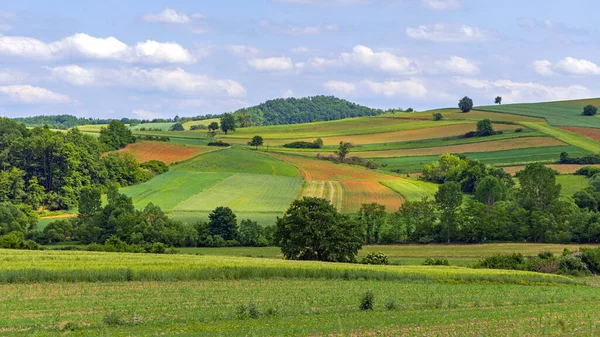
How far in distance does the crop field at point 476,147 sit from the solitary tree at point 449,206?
195 feet

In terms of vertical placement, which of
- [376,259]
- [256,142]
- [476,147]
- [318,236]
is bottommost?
[376,259]

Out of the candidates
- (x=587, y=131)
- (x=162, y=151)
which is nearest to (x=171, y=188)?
(x=162, y=151)

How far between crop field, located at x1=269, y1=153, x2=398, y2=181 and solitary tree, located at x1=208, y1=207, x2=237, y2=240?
4056 cm

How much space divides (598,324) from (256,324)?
13.8 meters

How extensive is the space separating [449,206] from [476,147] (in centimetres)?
6555

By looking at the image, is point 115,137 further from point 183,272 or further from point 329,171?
point 183,272

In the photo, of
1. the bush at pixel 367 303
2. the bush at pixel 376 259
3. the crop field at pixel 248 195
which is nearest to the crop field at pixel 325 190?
the crop field at pixel 248 195

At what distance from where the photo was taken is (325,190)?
416ft

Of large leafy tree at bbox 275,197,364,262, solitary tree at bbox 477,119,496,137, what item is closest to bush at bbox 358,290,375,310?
large leafy tree at bbox 275,197,364,262

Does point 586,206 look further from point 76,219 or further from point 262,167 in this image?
point 76,219

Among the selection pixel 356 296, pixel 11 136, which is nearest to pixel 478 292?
pixel 356 296

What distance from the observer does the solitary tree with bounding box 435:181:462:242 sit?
99.4 meters

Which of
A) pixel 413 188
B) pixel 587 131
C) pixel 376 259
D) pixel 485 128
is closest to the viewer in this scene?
pixel 376 259

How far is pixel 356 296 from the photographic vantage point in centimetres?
3959
